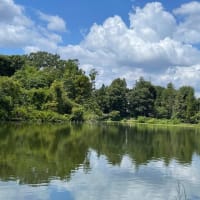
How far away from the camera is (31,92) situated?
240ft

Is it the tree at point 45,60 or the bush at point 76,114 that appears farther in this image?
the tree at point 45,60

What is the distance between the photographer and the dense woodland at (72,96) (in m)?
68.2

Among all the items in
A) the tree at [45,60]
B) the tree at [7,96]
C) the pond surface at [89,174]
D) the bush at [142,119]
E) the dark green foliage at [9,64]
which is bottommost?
the pond surface at [89,174]

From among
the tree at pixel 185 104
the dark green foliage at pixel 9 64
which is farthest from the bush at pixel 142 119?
the dark green foliage at pixel 9 64

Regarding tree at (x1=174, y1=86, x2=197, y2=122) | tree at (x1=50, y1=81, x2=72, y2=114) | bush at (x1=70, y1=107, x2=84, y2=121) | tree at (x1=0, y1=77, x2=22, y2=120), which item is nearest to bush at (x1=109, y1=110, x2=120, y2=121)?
tree at (x1=174, y1=86, x2=197, y2=122)

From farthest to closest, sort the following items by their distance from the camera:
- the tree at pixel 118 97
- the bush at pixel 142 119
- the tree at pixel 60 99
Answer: the bush at pixel 142 119, the tree at pixel 118 97, the tree at pixel 60 99

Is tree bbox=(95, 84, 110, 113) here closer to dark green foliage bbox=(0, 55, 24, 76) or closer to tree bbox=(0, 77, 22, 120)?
dark green foliage bbox=(0, 55, 24, 76)

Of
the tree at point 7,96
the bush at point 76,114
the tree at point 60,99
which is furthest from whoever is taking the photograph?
the bush at point 76,114

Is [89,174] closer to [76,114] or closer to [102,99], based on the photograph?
[76,114]

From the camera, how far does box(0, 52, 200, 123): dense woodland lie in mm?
68188

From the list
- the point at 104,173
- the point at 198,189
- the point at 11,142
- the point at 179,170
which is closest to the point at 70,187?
the point at 104,173

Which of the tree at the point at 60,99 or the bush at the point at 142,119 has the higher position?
the tree at the point at 60,99

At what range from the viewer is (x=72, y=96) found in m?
90.8

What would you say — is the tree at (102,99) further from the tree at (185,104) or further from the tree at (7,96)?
the tree at (7,96)
